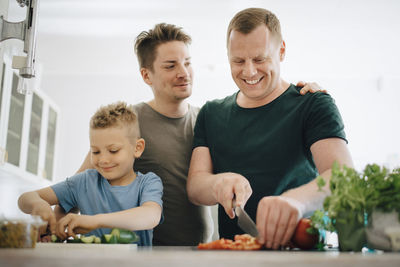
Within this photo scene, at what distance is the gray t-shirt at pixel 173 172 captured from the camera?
158 cm

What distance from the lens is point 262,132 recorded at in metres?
1.48

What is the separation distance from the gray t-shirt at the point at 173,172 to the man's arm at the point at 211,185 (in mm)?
132

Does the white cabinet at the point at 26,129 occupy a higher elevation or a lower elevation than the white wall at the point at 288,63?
lower

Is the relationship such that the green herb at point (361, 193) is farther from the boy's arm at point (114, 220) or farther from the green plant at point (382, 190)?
the boy's arm at point (114, 220)

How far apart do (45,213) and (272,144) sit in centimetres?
78

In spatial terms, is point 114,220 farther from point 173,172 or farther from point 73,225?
point 173,172

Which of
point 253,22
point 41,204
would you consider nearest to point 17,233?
point 41,204

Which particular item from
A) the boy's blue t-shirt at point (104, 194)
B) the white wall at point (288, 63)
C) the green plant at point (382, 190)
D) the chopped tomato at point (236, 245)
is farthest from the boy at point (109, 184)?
the white wall at point (288, 63)

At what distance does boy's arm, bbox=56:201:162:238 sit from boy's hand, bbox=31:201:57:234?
0.19 feet

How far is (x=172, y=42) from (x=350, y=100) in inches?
186

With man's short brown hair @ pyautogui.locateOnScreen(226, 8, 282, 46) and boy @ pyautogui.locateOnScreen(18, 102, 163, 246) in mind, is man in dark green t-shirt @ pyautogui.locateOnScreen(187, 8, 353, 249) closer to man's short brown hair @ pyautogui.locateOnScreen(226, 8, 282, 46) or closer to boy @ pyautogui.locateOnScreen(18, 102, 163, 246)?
man's short brown hair @ pyautogui.locateOnScreen(226, 8, 282, 46)

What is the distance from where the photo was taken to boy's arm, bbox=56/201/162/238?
103cm

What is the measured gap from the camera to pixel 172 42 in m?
1.83

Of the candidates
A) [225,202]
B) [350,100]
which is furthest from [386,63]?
[225,202]
